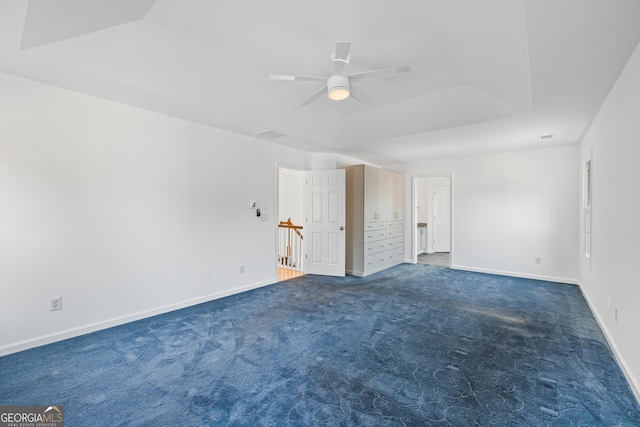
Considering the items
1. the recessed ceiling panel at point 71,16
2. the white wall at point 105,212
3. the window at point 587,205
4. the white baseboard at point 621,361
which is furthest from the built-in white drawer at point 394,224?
the recessed ceiling panel at point 71,16

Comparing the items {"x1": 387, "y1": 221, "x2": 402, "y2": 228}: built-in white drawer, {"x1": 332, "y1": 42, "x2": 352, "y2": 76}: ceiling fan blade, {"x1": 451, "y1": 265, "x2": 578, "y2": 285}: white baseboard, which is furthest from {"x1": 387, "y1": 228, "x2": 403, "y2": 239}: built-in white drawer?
{"x1": 332, "y1": 42, "x2": 352, "y2": 76}: ceiling fan blade

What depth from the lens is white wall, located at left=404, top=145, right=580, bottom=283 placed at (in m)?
5.05

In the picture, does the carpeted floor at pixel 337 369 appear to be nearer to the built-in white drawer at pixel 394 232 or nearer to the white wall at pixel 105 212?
the white wall at pixel 105 212

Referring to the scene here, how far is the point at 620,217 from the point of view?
94.9 inches

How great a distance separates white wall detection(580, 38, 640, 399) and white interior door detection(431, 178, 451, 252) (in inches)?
198

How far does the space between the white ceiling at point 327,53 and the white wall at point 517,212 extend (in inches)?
53.1

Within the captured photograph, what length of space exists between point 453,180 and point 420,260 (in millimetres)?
2337

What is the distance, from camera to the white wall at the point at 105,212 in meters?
2.62

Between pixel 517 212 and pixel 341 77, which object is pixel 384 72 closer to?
pixel 341 77

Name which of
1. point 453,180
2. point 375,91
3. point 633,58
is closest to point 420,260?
point 453,180

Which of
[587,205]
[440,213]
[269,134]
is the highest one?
[269,134]

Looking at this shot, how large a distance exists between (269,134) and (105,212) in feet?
8.03

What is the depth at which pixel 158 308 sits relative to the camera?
140 inches

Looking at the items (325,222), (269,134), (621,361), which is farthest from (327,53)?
(621,361)
